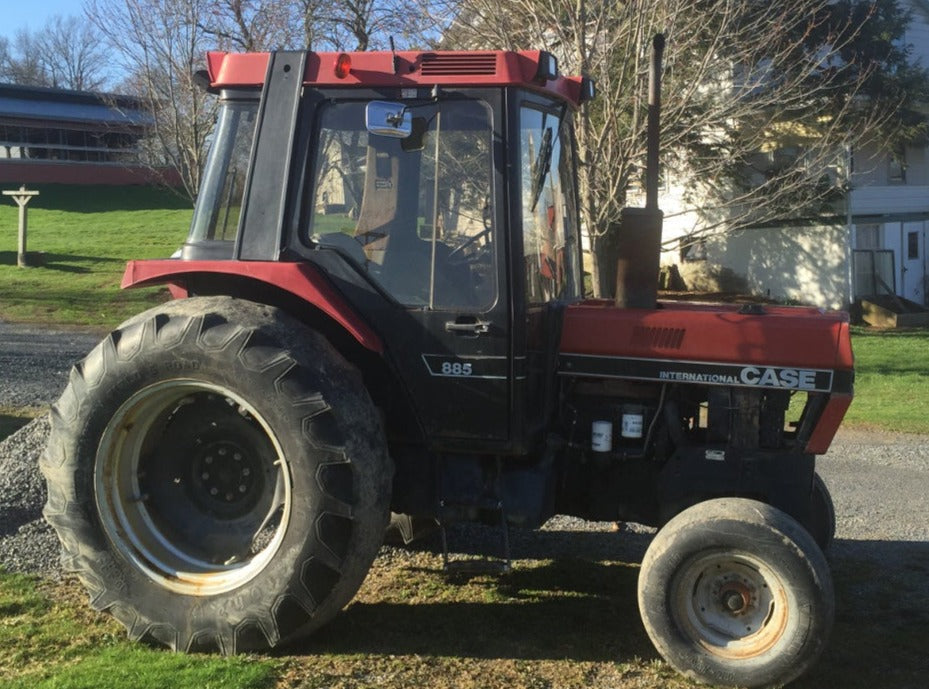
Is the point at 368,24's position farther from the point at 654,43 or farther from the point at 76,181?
the point at 76,181

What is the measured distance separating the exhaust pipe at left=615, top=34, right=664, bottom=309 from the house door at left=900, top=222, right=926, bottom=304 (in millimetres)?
21755

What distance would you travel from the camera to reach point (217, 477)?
481cm

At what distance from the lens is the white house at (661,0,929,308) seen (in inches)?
932

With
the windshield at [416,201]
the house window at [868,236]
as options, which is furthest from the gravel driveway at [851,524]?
the house window at [868,236]

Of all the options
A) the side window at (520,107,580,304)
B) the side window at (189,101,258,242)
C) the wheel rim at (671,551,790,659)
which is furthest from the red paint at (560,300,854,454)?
the side window at (189,101,258,242)

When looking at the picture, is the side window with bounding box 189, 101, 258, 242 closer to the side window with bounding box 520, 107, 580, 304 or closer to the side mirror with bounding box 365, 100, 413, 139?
the side mirror with bounding box 365, 100, 413, 139

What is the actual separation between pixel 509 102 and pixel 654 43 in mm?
750

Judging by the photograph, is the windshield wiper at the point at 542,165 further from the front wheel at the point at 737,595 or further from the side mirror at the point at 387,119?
the front wheel at the point at 737,595

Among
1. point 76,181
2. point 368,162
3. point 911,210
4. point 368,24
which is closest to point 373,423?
point 368,162

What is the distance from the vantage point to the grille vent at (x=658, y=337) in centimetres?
476

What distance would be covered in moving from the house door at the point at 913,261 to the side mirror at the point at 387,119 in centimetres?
2266

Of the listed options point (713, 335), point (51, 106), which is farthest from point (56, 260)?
point (713, 335)

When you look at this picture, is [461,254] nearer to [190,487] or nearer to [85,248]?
[190,487]

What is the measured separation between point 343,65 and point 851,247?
2088 cm
